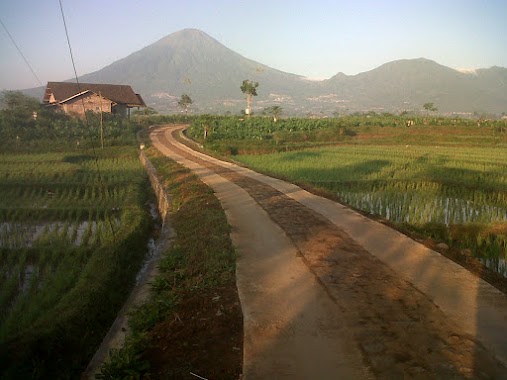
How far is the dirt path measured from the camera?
3.96 m

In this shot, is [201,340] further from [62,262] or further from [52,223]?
[52,223]

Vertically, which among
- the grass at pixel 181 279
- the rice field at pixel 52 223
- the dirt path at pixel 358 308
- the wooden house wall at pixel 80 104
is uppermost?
the wooden house wall at pixel 80 104

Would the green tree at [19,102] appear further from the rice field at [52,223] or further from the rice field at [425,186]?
the rice field at [425,186]

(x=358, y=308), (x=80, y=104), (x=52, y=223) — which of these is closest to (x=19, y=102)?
(x=80, y=104)

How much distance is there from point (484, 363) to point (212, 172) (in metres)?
14.5

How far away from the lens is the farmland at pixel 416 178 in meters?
10.2

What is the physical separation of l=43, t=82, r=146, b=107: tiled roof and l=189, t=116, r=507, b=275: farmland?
14.5 meters

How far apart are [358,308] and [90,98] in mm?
40981

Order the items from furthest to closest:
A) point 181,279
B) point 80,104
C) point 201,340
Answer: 1. point 80,104
2. point 181,279
3. point 201,340

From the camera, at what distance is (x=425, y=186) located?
52.9 feet

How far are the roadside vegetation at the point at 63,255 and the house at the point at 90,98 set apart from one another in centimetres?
2003

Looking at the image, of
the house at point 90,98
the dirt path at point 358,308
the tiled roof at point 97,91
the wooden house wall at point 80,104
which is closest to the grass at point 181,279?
the dirt path at point 358,308

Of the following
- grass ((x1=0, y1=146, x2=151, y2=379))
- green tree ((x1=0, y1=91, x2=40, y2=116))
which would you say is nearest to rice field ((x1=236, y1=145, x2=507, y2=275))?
grass ((x1=0, y1=146, x2=151, y2=379))

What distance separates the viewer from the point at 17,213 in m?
12.5
